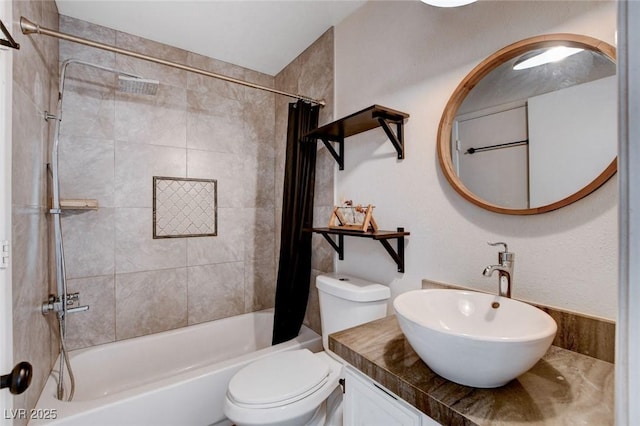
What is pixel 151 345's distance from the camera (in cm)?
198

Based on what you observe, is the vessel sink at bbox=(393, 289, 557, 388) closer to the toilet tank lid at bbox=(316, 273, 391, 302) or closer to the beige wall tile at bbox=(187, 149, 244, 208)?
the toilet tank lid at bbox=(316, 273, 391, 302)

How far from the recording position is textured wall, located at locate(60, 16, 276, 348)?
185cm

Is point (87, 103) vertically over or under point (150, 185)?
over

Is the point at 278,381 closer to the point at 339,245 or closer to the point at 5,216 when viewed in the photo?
the point at 339,245

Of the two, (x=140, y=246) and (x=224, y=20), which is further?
(x=140, y=246)

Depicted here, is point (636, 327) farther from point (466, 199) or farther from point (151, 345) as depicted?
point (151, 345)

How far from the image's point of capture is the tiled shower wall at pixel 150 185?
185 cm

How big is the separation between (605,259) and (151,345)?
242cm

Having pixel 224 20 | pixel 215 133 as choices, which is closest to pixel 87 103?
pixel 215 133

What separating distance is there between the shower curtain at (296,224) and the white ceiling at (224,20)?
0.50m

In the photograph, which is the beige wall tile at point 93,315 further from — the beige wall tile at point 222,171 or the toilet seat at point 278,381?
the toilet seat at point 278,381

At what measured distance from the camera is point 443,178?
49.7 inches

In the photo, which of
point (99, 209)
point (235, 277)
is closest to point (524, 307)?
point (235, 277)

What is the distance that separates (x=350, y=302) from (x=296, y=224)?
2.34ft
